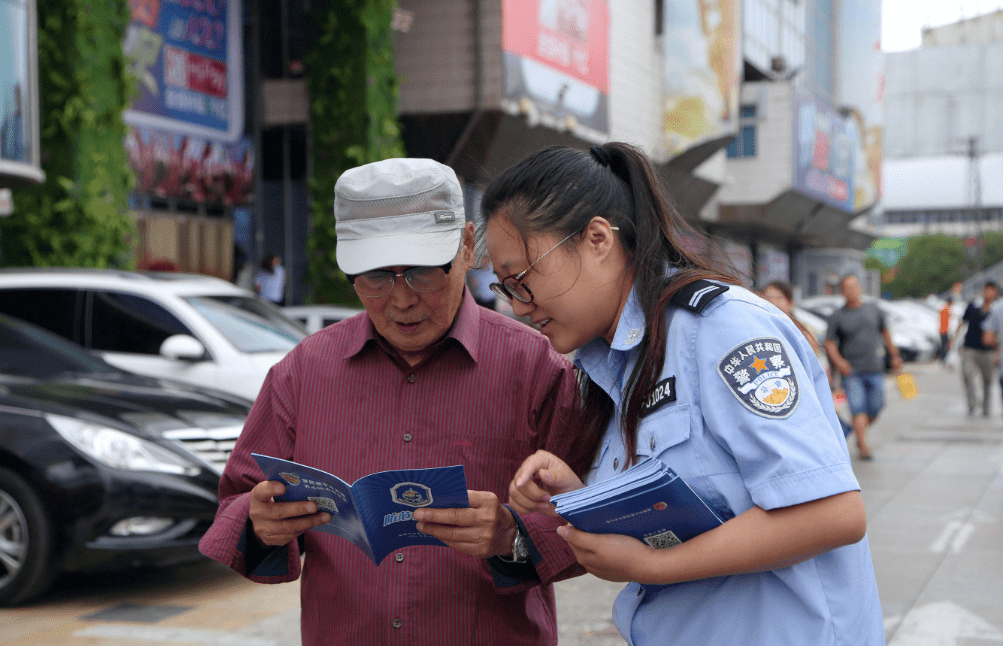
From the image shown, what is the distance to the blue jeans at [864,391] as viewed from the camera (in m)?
10.4

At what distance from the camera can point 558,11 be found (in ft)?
60.2

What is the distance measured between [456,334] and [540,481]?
478 mm

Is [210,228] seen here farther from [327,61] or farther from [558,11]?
[558,11]

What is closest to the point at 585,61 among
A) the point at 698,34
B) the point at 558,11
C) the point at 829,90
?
the point at 558,11

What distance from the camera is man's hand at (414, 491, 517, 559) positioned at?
6.11ft

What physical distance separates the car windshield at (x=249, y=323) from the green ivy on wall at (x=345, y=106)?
669 centimetres

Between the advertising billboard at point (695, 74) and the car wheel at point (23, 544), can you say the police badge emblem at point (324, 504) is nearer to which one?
the car wheel at point (23, 544)

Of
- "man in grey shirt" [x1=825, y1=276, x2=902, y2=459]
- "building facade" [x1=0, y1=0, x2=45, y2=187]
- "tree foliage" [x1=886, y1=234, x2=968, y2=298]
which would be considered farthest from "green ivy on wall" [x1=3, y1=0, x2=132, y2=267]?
"tree foliage" [x1=886, y1=234, x2=968, y2=298]

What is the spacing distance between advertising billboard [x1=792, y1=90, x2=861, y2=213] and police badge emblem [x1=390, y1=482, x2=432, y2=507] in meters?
35.2

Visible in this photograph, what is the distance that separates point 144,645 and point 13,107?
22.9 ft

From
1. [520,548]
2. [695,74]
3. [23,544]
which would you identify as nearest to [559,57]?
[695,74]

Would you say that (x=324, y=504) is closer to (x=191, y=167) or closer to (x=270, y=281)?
(x=270, y=281)

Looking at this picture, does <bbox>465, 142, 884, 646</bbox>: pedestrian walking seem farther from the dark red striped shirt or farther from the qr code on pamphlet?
the dark red striped shirt

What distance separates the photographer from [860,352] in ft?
34.0
